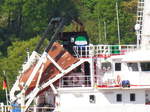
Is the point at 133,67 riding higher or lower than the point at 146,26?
lower

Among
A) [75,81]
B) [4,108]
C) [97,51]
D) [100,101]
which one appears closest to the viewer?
[100,101]

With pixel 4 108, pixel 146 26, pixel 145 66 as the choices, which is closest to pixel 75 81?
pixel 145 66

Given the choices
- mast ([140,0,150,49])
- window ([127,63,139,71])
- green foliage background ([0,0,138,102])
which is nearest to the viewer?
window ([127,63,139,71])

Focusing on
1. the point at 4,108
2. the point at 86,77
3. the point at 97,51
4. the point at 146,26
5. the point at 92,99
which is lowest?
the point at 4,108

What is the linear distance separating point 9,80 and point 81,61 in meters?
25.6

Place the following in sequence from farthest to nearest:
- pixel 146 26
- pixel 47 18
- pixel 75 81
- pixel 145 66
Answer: pixel 47 18 < pixel 75 81 < pixel 146 26 < pixel 145 66

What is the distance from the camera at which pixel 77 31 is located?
207 ft

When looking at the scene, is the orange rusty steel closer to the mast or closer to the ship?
the ship

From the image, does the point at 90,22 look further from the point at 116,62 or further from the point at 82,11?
the point at 116,62

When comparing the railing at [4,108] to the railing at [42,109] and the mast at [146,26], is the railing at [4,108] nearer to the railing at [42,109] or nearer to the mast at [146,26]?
the railing at [42,109]

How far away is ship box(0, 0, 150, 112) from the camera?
193ft

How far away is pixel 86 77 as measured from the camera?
2376 inches

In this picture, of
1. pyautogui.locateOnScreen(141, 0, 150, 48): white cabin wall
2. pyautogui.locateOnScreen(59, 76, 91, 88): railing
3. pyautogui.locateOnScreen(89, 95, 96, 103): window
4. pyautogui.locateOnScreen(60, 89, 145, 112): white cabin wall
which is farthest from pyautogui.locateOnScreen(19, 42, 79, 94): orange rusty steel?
pyautogui.locateOnScreen(141, 0, 150, 48): white cabin wall

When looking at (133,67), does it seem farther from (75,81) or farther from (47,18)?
(47,18)
